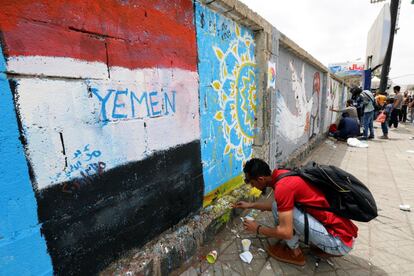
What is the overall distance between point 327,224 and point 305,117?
478 centimetres

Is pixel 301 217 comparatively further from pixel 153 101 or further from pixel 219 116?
pixel 153 101

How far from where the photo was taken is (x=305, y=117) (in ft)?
20.7

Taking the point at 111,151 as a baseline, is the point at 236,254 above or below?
below

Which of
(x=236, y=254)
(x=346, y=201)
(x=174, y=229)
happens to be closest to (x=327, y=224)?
(x=346, y=201)

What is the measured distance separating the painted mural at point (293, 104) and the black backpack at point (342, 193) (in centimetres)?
184

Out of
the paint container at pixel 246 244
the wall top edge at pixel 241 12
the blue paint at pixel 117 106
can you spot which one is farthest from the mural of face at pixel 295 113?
the blue paint at pixel 117 106

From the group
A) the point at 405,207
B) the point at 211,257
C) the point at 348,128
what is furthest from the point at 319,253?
the point at 348,128

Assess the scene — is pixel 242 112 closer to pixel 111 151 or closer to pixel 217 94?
pixel 217 94

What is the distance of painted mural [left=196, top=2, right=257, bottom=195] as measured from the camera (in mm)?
2504

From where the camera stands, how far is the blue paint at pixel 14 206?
114 centimetres

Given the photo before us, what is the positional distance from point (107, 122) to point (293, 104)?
4.57 metres

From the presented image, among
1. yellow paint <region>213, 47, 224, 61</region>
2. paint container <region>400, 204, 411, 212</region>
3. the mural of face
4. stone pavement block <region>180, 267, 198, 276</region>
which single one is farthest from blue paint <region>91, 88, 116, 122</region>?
paint container <region>400, 204, 411, 212</region>

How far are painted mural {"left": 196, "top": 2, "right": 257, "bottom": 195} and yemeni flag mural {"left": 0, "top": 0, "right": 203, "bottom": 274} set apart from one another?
272mm

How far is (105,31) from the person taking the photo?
59.9 inches
